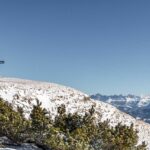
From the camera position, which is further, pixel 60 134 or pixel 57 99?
pixel 57 99

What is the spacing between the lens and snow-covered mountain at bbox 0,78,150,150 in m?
80.8

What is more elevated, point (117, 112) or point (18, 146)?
point (117, 112)

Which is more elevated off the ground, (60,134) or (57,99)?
(57,99)

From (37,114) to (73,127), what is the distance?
19.0 ft

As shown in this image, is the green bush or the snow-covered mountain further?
the snow-covered mountain

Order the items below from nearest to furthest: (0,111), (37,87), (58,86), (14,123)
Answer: (14,123)
(0,111)
(37,87)
(58,86)

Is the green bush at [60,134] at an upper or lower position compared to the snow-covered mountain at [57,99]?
lower

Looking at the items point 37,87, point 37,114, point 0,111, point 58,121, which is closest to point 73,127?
point 58,121

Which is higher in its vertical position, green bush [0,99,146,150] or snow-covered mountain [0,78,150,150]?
snow-covered mountain [0,78,150,150]

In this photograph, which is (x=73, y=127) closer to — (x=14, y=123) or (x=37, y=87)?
(x=14, y=123)

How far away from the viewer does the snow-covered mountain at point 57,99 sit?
3179 inches

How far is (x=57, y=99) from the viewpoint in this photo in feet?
284

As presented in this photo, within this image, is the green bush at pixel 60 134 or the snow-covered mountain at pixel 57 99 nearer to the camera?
the green bush at pixel 60 134

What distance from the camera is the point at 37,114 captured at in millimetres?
51688
